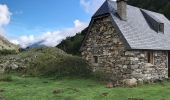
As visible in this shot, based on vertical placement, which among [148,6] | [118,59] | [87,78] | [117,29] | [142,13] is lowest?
[87,78]

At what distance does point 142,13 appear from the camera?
1359 inches

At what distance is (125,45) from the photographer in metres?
27.1

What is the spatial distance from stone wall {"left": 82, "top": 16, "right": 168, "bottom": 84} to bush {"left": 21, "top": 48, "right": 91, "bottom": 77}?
1.06 meters

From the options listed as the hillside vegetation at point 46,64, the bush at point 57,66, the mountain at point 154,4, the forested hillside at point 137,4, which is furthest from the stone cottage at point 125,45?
the mountain at point 154,4

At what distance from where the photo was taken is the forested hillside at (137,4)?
195ft

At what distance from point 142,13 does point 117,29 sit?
7.76 meters

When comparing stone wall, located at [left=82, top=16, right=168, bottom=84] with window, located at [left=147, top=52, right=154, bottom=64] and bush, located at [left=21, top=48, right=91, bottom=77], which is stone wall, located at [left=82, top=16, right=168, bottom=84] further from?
bush, located at [left=21, top=48, right=91, bottom=77]

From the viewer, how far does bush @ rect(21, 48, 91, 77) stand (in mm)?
30953

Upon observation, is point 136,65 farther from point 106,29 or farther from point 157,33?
point 157,33

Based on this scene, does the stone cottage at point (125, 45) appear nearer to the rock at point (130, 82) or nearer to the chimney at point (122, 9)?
the chimney at point (122, 9)

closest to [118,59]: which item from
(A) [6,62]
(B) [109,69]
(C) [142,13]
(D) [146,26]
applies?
(B) [109,69]

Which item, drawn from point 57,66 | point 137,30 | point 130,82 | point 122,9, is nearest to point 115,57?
point 130,82

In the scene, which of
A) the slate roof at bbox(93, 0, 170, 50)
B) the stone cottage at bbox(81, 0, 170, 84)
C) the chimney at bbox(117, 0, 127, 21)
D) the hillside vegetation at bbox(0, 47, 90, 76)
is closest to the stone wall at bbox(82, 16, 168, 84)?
the stone cottage at bbox(81, 0, 170, 84)

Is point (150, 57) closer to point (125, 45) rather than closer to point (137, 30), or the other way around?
point (137, 30)
